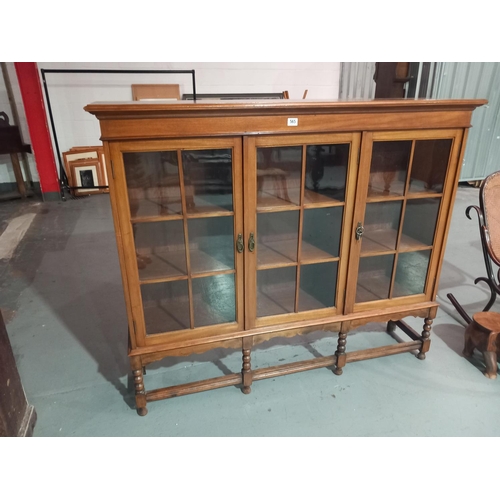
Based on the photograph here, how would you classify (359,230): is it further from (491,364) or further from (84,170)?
(84,170)

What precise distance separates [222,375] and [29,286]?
1823 mm

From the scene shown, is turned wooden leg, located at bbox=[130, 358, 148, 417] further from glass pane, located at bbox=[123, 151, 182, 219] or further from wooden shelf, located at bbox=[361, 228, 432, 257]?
wooden shelf, located at bbox=[361, 228, 432, 257]

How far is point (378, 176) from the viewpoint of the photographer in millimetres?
1631

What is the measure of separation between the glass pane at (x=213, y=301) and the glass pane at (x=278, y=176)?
401 mm

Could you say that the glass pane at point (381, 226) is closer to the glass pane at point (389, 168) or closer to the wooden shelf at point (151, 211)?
the glass pane at point (389, 168)

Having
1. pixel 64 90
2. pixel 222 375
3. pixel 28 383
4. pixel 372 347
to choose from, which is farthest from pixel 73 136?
pixel 372 347

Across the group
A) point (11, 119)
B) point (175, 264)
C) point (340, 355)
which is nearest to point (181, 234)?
point (175, 264)

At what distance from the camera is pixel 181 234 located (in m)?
1.50

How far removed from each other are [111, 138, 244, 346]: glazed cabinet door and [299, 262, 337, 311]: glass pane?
0.32 meters

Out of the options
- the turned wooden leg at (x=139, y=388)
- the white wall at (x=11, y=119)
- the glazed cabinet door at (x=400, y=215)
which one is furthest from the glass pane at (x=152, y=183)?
the white wall at (x=11, y=119)

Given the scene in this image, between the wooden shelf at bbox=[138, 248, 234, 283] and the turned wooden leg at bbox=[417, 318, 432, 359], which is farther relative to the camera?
the turned wooden leg at bbox=[417, 318, 432, 359]

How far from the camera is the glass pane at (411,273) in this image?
183 centimetres

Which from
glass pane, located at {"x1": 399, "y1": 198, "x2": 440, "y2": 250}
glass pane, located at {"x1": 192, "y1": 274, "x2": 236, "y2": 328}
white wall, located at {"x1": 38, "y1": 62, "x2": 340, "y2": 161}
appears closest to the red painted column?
white wall, located at {"x1": 38, "y1": 62, "x2": 340, "y2": 161}

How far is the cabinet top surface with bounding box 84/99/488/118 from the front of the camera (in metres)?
1.24
